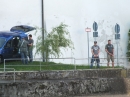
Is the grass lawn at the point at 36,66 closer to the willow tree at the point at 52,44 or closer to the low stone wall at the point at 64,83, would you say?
the low stone wall at the point at 64,83

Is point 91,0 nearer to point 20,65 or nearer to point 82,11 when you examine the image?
point 82,11

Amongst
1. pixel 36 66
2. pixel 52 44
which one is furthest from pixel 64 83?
pixel 52 44

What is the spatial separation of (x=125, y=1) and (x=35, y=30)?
7.34 m

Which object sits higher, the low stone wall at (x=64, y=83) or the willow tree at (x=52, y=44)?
the willow tree at (x=52, y=44)

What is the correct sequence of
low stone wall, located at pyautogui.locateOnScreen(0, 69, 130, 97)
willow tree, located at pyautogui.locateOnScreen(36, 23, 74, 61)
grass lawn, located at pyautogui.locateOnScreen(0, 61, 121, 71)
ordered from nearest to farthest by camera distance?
1. low stone wall, located at pyautogui.locateOnScreen(0, 69, 130, 97)
2. grass lawn, located at pyautogui.locateOnScreen(0, 61, 121, 71)
3. willow tree, located at pyautogui.locateOnScreen(36, 23, 74, 61)

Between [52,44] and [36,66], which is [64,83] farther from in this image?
[52,44]

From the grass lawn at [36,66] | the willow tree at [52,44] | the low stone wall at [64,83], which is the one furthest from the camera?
the willow tree at [52,44]

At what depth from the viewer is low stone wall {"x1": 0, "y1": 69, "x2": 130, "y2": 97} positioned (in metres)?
16.0

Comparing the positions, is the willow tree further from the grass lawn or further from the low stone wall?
the low stone wall

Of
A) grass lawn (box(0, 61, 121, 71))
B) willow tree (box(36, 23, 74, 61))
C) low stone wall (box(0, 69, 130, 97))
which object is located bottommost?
low stone wall (box(0, 69, 130, 97))

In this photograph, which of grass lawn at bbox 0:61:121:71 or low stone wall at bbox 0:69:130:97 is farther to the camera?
grass lawn at bbox 0:61:121:71

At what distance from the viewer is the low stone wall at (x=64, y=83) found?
16.0 meters

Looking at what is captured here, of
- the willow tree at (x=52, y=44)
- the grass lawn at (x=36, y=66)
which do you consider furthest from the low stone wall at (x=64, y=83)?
the willow tree at (x=52, y=44)

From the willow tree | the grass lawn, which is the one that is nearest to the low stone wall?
the grass lawn
